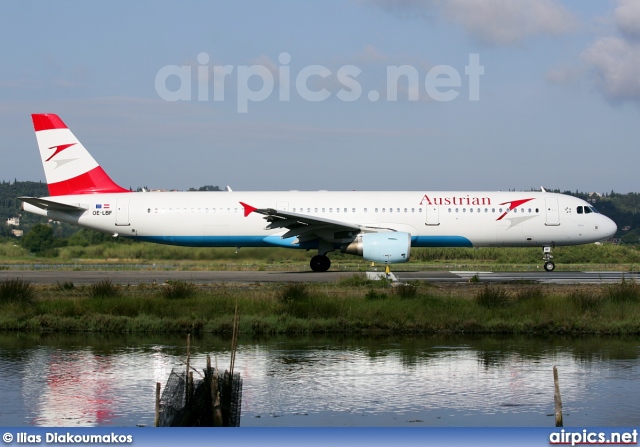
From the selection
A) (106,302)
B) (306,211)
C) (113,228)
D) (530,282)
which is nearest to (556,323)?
(530,282)

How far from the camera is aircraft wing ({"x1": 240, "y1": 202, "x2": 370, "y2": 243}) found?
37.3 metres

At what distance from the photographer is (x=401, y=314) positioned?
23.0 meters

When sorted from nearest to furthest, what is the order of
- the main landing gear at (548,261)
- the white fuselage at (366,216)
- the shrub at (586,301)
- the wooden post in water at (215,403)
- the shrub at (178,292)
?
the wooden post in water at (215,403) < the shrub at (586,301) < the shrub at (178,292) < the white fuselage at (366,216) < the main landing gear at (548,261)

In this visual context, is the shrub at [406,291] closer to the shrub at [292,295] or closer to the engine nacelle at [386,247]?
the shrub at [292,295]

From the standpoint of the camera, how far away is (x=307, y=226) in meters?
38.5

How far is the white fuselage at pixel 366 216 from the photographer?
39.8 meters

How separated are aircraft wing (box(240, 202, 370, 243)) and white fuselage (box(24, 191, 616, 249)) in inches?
24.6

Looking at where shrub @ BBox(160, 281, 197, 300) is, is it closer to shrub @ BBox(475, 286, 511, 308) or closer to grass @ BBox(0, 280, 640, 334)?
grass @ BBox(0, 280, 640, 334)

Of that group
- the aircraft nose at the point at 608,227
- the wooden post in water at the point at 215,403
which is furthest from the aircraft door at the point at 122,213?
the wooden post in water at the point at 215,403

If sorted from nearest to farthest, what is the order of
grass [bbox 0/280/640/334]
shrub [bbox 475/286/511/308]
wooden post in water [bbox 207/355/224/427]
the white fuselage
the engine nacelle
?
1. wooden post in water [bbox 207/355/224/427]
2. grass [bbox 0/280/640/334]
3. shrub [bbox 475/286/511/308]
4. the engine nacelle
5. the white fuselage

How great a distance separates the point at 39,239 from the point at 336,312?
99.0ft

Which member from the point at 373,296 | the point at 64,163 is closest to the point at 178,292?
the point at 373,296

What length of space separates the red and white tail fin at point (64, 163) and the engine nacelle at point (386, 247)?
42.9 ft

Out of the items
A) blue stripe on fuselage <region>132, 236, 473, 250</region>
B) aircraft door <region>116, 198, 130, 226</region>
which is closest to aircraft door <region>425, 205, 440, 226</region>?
blue stripe on fuselage <region>132, 236, 473, 250</region>
